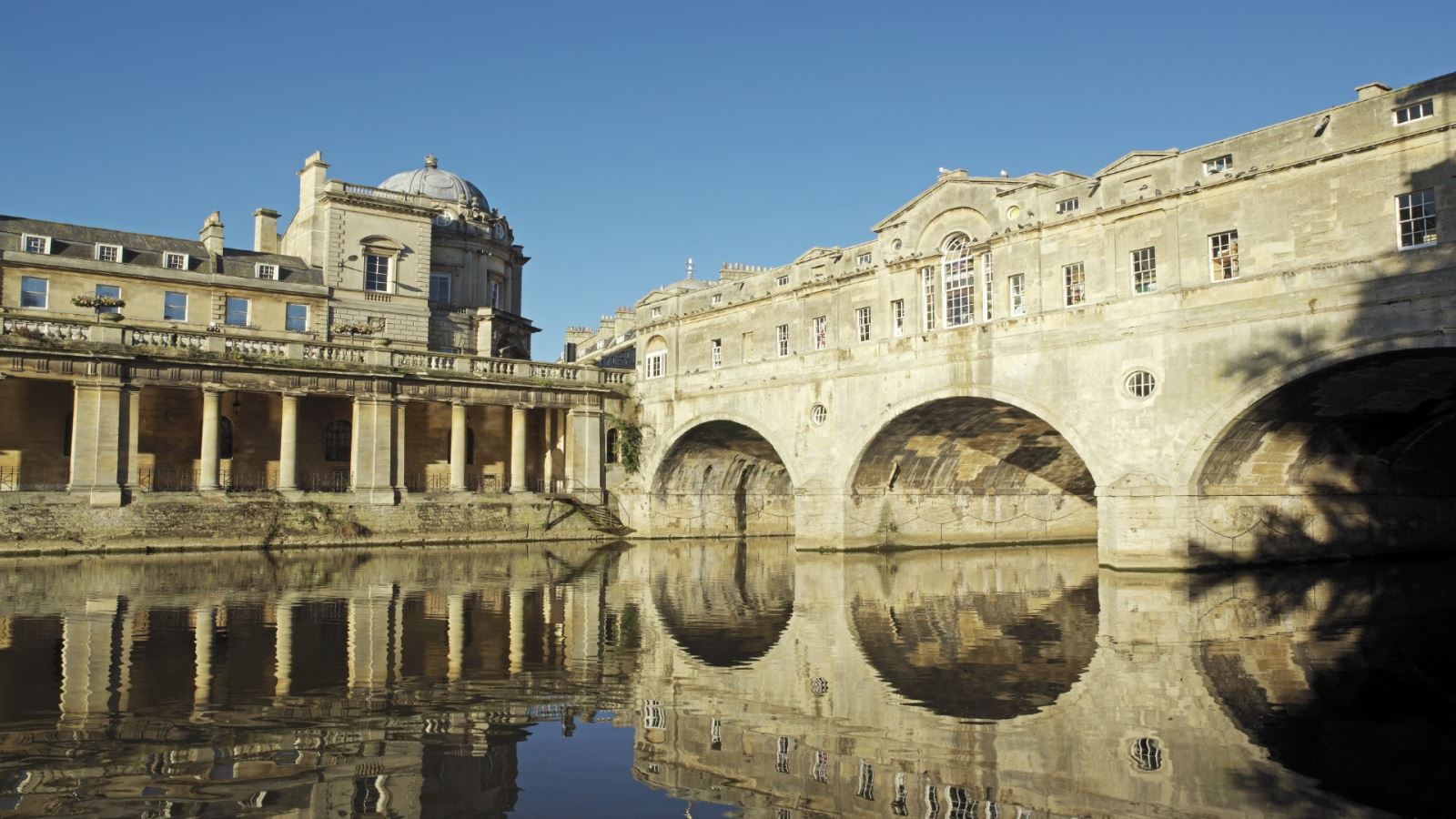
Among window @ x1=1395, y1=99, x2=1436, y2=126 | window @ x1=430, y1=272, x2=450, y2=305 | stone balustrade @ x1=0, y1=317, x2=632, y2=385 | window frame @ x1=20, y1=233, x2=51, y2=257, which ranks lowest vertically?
stone balustrade @ x1=0, y1=317, x2=632, y2=385

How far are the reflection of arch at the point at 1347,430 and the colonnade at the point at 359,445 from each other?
78.3 feet

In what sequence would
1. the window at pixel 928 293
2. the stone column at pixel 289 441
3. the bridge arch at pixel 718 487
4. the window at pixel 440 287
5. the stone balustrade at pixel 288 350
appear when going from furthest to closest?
the window at pixel 440 287 < the bridge arch at pixel 718 487 < the stone column at pixel 289 441 < the stone balustrade at pixel 288 350 < the window at pixel 928 293

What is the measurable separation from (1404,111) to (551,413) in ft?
103

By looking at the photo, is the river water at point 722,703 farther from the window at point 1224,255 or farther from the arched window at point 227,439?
the arched window at point 227,439

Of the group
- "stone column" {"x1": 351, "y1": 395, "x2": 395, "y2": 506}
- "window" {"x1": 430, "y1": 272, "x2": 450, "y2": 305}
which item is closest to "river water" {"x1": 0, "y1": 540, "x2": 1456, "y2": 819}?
"stone column" {"x1": 351, "y1": 395, "x2": 395, "y2": 506}

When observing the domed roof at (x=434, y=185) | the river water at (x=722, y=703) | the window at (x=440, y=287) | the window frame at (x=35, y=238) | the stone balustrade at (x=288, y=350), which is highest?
the domed roof at (x=434, y=185)

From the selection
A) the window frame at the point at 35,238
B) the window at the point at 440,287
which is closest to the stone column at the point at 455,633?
the window frame at the point at 35,238

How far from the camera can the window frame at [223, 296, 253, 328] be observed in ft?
136

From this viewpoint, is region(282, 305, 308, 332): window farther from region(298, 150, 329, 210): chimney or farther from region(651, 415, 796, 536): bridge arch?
region(651, 415, 796, 536): bridge arch

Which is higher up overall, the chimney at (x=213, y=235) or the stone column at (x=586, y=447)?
the chimney at (x=213, y=235)

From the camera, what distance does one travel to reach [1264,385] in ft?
71.2

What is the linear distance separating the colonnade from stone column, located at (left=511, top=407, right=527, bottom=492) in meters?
0.03

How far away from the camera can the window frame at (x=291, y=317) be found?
4284 centimetres

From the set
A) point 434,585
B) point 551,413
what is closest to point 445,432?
point 551,413
